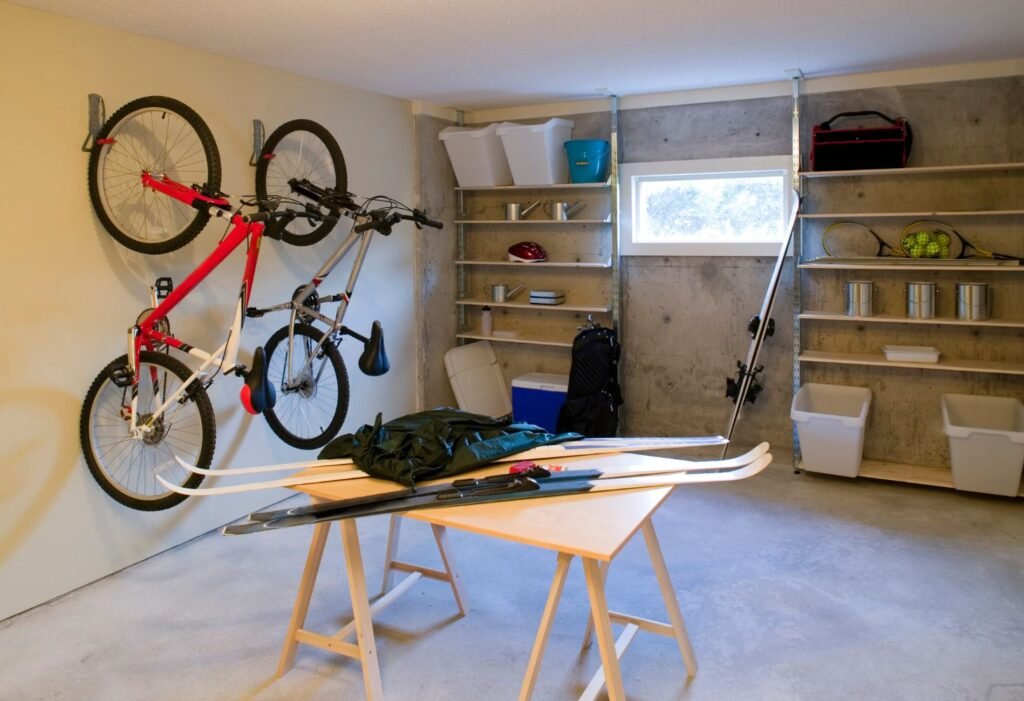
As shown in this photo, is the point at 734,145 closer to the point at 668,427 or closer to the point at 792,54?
the point at 792,54

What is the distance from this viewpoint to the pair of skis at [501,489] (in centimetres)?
224

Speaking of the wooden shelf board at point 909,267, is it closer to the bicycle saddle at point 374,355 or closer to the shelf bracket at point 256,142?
the bicycle saddle at point 374,355

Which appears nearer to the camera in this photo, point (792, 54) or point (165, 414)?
point (165, 414)

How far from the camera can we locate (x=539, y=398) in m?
5.39

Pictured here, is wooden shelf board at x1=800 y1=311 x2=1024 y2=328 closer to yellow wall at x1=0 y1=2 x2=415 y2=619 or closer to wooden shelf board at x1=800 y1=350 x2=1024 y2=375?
wooden shelf board at x1=800 y1=350 x2=1024 y2=375

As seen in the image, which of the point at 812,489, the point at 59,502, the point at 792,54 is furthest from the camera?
the point at 812,489

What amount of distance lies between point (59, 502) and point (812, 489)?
393 centimetres

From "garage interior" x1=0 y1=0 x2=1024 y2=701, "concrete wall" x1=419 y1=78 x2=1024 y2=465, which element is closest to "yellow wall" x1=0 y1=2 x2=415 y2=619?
"garage interior" x1=0 y1=0 x2=1024 y2=701

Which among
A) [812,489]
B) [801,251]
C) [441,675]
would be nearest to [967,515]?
[812,489]

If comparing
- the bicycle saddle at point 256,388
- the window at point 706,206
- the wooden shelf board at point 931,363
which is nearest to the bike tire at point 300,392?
the bicycle saddle at point 256,388

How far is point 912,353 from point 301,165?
3.75 m

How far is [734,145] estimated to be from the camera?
4957 mm

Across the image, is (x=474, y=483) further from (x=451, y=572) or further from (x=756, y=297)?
(x=756, y=297)

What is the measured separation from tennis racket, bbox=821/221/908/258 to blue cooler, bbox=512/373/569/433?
77.0 inches
